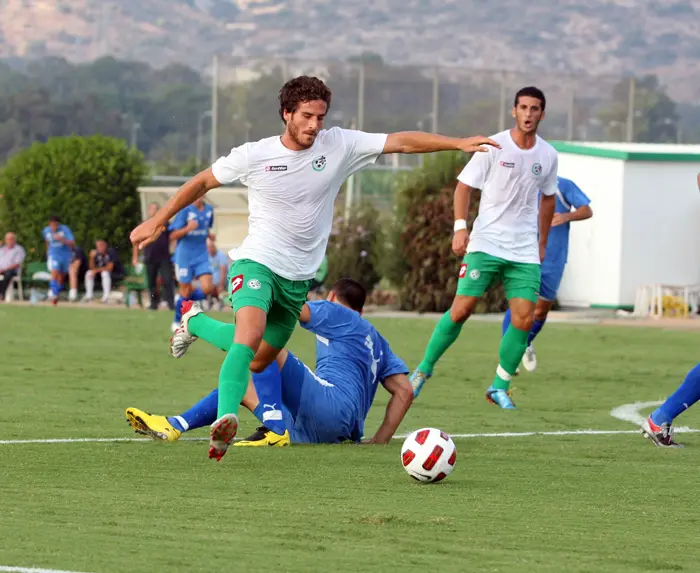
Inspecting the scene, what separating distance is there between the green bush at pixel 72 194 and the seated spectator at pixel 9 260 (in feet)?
7.91

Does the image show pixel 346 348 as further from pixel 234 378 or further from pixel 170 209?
pixel 170 209

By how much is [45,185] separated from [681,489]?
29.4 m

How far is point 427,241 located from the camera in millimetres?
29594

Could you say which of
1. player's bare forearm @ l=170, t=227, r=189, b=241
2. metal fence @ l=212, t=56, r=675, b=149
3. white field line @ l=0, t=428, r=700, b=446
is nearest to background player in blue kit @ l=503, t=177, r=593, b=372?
white field line @ l=0, t=428, r=700, b=446

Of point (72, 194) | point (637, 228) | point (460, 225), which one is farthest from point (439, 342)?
point (72, 194)

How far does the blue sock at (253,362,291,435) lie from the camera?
340 inches

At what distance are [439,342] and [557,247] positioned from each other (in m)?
3.08

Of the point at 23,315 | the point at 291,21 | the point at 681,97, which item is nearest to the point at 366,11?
the point at 291,21

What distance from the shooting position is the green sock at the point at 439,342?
12.1 metres

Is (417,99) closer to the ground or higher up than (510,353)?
higher up

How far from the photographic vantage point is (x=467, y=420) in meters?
10.9

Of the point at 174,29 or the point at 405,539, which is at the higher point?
the point at 174,29

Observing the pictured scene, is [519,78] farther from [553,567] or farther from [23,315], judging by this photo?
[553,567]

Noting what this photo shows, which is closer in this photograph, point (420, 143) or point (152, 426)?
point (420, 143)
